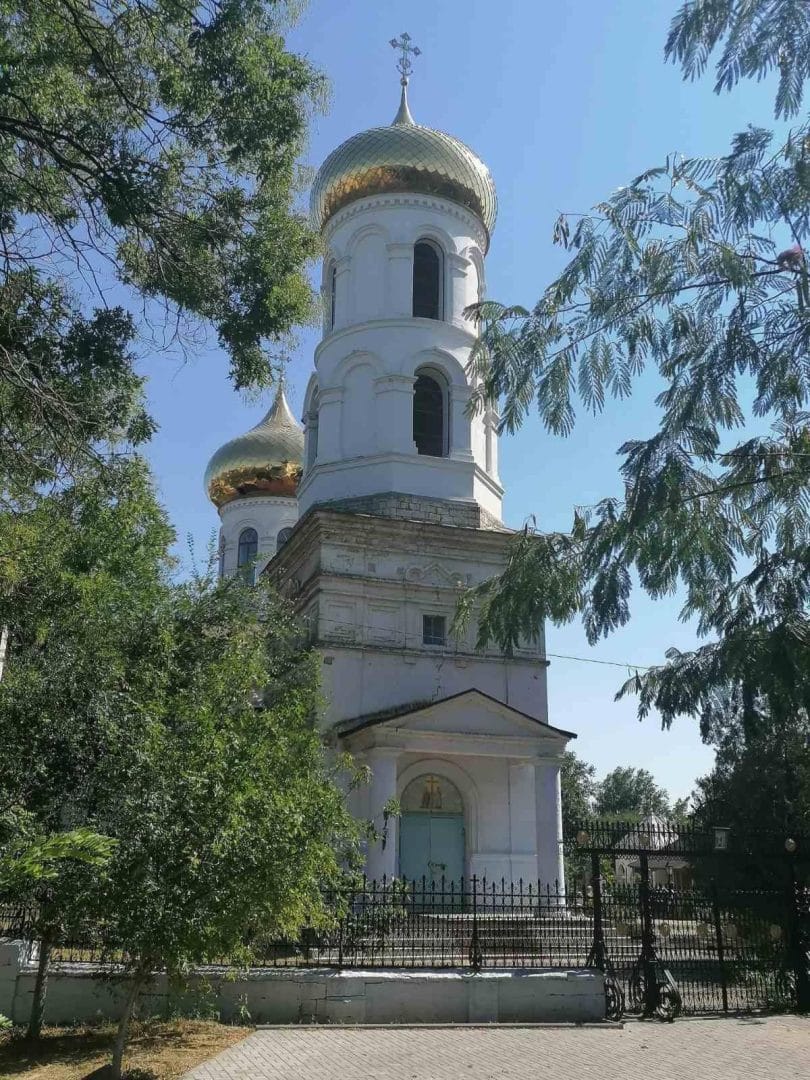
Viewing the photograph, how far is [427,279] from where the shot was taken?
22.9 metres

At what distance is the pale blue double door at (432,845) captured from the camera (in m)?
17.7

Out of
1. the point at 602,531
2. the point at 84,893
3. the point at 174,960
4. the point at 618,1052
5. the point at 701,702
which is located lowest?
the point at 618,1052

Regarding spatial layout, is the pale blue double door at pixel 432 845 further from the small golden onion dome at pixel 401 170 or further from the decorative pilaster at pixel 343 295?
the small golden onion dome at pixel 401 170

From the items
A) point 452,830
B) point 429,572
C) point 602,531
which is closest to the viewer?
point 602,531

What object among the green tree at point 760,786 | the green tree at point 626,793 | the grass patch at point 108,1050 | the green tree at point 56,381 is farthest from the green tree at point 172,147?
the green tree at point 626,793

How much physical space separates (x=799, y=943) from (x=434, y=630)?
9142 millimetres

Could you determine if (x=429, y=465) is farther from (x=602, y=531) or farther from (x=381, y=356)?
(x=602, y=531)

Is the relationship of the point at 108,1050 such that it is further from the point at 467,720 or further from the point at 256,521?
the point at 256,521

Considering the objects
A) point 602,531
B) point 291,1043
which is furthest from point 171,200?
point 291,1043

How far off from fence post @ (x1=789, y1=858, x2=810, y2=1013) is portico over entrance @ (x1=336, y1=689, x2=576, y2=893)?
18.9 ft

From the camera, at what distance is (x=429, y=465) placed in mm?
20781

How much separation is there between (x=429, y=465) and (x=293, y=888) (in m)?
13.1

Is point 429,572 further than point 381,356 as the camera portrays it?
No

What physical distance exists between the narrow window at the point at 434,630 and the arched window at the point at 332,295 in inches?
300
